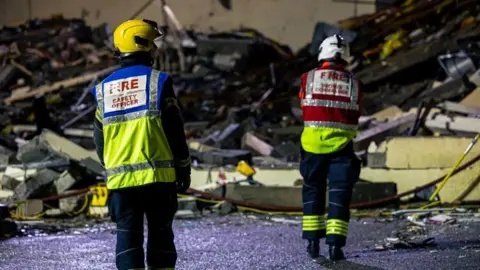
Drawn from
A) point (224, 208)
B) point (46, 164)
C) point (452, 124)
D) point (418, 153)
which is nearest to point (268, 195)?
point (224, 208)

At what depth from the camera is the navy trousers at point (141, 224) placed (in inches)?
186

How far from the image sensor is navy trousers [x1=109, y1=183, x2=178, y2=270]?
4.73 meters

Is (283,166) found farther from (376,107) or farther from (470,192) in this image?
(376,107)

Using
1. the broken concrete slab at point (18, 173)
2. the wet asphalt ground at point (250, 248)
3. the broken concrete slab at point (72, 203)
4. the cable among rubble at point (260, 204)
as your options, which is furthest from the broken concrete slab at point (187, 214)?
the broken concrete slab at point (18, 173)

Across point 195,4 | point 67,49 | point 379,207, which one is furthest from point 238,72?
point 379,207

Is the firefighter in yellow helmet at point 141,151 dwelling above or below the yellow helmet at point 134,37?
below

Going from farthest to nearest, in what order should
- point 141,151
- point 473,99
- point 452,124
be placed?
1. point 473,99
2. point 452,124
3. point 141,151

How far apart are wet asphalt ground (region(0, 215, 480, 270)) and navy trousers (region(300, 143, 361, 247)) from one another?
0.87 feet

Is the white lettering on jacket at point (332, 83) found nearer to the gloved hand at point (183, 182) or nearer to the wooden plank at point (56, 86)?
the gloved hand at point (183, 182)

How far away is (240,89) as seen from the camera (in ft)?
54.0

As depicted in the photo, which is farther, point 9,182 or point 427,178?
point 9,182

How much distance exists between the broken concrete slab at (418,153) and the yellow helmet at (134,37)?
5.73 m

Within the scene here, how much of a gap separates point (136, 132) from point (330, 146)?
7.88ft

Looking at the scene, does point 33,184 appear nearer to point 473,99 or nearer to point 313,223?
point 313,223
